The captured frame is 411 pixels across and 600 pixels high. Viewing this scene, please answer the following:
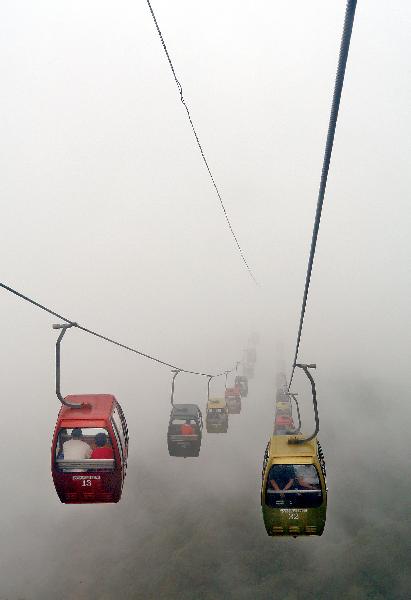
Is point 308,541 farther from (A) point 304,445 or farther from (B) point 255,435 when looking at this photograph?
(A) point 304,445

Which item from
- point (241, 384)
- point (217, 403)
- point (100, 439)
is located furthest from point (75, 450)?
point (241, 384)

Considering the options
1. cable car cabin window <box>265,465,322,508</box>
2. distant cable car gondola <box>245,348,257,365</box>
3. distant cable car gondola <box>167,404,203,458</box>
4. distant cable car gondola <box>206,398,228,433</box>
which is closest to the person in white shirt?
cable car cabin window <box>265,465,322,508</box>

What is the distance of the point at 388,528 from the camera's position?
101438 millimetres

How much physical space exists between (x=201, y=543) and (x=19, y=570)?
57406 millimetres

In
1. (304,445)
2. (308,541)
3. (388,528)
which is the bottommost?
(308,541)

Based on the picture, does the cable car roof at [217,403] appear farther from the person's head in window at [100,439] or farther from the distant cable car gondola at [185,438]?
the person's head in window at [100,439]

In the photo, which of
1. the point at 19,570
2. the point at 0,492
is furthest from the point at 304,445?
the point at 0,492

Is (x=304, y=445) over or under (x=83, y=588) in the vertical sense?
over

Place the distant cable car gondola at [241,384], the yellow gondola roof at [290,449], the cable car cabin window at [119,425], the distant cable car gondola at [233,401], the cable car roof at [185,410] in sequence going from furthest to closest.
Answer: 1. the distant cable car gondola at [241,384]
2. the distant cable car gondola at [233,401]
3. the cable car roof at [185,410]
4. the yellow gondola roof at [290,449]
5. the cable car cabin window at [119,425]

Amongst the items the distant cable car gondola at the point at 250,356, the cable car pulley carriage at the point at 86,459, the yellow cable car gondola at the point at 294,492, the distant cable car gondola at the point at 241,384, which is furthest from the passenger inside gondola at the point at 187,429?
the distant cable car gondola at the point at 250,356

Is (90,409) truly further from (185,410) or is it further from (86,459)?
(185,410)

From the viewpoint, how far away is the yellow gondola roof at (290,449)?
37.2ft

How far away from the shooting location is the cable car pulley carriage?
32.8ft

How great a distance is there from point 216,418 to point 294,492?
20.0 meters
